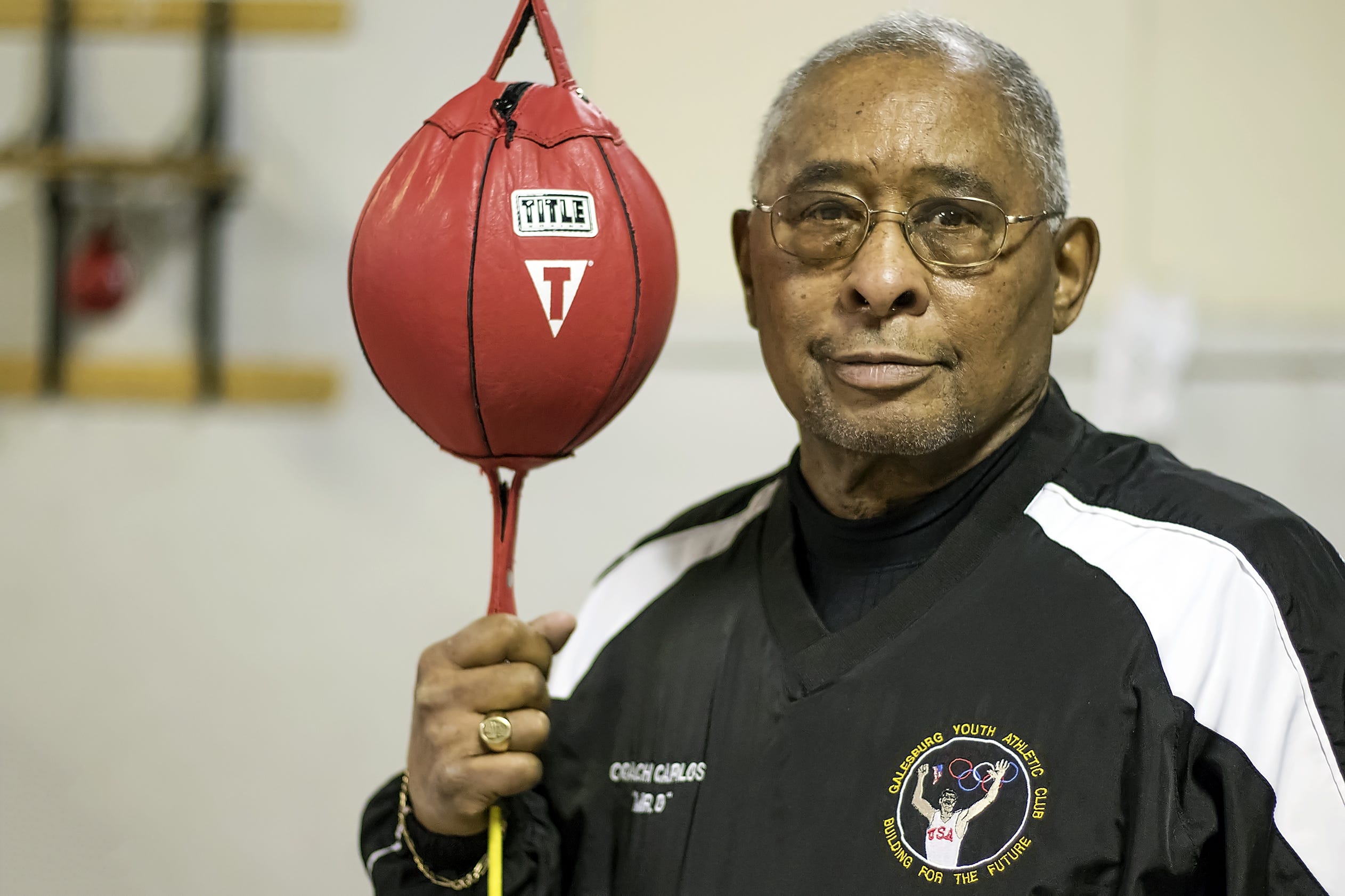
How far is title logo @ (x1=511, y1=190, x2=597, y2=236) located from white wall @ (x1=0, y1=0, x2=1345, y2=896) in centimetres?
158

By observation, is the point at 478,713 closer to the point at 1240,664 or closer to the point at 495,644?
the point at 495,644

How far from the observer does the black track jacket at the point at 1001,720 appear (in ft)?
3.29

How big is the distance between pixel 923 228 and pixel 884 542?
0.31 meters

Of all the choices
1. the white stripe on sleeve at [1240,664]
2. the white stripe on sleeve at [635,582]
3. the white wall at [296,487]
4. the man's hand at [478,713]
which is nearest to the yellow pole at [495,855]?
the man's hand at [478,713]

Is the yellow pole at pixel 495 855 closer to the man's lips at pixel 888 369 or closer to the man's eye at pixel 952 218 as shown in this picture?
the man's lips at pixel 888 369

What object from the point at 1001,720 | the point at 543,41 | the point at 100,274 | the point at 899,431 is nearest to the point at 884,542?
the point at 899,431

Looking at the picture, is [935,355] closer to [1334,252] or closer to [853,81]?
[853,81]

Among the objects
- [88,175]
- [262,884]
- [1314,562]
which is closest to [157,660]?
[262,884]

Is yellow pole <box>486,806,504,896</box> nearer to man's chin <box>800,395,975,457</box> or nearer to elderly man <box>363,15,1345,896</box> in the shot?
elderly man <box>363,15,1345,896</box>

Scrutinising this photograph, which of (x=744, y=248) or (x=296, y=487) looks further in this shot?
(x=296, y=487)

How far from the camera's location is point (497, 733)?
1.11 m

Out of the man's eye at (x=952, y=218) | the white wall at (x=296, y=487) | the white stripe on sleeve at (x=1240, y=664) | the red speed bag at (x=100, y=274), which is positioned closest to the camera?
the white stripe on sleeve at (x=1240, y=664)

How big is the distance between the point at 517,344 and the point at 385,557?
1.80m

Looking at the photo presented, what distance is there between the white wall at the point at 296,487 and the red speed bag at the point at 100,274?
0.22ft
